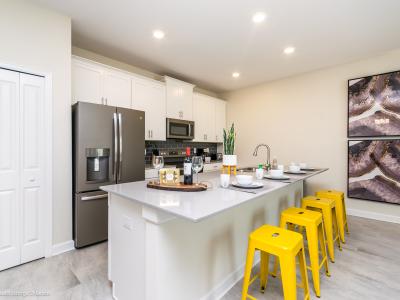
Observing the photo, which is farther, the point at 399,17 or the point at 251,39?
the point at 251,39

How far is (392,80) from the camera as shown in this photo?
3.29 m

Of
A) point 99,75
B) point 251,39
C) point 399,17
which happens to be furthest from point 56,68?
point 399,17

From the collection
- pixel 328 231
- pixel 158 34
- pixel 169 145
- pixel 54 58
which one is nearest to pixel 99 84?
pixel 54 58

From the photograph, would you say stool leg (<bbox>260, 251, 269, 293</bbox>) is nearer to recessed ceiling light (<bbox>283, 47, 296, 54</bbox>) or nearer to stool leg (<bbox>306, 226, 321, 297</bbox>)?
stool leg (<bbox>306, 226, 321, 297</bbox>)

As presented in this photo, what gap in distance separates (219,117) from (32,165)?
13.1ft

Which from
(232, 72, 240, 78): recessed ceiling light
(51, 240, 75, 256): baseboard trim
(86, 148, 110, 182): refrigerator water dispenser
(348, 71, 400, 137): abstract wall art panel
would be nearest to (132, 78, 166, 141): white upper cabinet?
(86, 148, 110, 182): refrigerator water dispenser

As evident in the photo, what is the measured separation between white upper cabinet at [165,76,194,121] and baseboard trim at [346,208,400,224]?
11.7ft

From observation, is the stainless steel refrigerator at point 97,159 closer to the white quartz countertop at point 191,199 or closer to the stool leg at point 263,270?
the white quartz countertop at point 191,199

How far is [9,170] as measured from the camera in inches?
82.8

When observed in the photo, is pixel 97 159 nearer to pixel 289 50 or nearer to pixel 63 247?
pixel 63 247

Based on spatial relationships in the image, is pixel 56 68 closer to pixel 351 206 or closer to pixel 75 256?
pixel 75 256

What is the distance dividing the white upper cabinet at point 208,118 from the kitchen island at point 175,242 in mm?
3104

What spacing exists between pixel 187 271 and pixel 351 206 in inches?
145

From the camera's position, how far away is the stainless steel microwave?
4062mm
